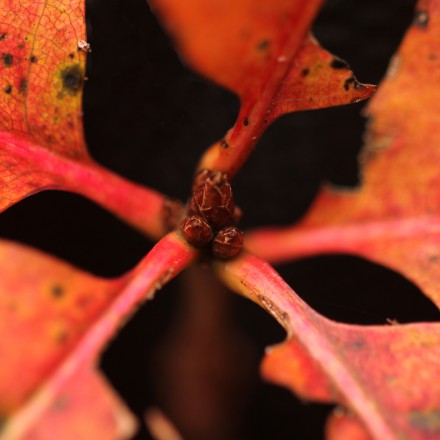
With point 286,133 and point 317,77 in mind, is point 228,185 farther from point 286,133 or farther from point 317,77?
point 286,133

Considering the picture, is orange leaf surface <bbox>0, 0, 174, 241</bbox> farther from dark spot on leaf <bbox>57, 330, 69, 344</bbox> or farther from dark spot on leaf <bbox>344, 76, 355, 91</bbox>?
dark spot on leaf <bbox>344, 76, 355, 91</bbox>

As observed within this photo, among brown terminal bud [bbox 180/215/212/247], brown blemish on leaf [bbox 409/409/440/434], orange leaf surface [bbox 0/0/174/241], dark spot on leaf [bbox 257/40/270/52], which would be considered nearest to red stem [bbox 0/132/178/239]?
orange leaf surface [bbox 0/0/174/241]

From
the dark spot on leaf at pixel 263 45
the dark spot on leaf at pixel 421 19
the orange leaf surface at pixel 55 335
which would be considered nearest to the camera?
the orange leaf surface at pixel 55 335

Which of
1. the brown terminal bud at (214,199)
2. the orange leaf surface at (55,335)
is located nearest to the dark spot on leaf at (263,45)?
→ the brown terminal bud at (214,199)

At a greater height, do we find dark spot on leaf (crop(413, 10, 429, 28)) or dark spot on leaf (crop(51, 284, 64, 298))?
dark spot on leaf (crop(413, 10, 429, 28))

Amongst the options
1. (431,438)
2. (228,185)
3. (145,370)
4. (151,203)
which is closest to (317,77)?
(228,185)

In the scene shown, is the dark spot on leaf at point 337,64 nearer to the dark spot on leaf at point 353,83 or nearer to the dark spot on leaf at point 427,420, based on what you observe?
the dark spot on leaf at point 353,83
